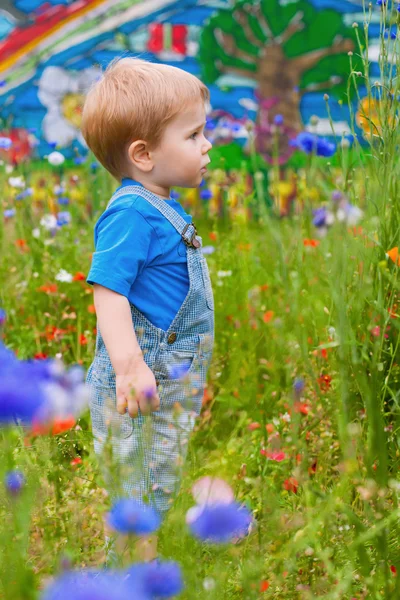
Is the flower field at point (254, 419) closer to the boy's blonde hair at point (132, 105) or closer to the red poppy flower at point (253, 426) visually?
the red poppy flower at point (253, 426)

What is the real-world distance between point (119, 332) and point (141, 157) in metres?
0.41

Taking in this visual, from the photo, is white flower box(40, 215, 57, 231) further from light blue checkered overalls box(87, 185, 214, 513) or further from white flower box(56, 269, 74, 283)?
light blue checkered overalls box(87, 185, 214, 513)

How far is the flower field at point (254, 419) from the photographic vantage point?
3.01 feet

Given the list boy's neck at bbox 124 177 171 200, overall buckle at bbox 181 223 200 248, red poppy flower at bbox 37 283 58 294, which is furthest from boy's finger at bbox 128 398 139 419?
red poppy flower at bbox 37 283 58 294

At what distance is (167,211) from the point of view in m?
1.73

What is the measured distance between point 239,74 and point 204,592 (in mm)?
5611

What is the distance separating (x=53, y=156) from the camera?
3.37m

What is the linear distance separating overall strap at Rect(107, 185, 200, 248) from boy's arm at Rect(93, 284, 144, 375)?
229mm

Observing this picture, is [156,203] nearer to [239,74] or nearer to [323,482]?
[323,482]

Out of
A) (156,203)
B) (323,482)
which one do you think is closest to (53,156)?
(156,203)

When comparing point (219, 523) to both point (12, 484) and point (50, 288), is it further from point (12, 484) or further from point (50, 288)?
point (50, 288)

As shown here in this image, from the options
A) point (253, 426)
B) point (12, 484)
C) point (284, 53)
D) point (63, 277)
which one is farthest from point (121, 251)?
point (284, 53)

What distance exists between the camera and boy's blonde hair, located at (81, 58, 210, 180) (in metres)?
1.71

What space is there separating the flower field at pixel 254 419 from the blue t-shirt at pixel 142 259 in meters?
0.21
